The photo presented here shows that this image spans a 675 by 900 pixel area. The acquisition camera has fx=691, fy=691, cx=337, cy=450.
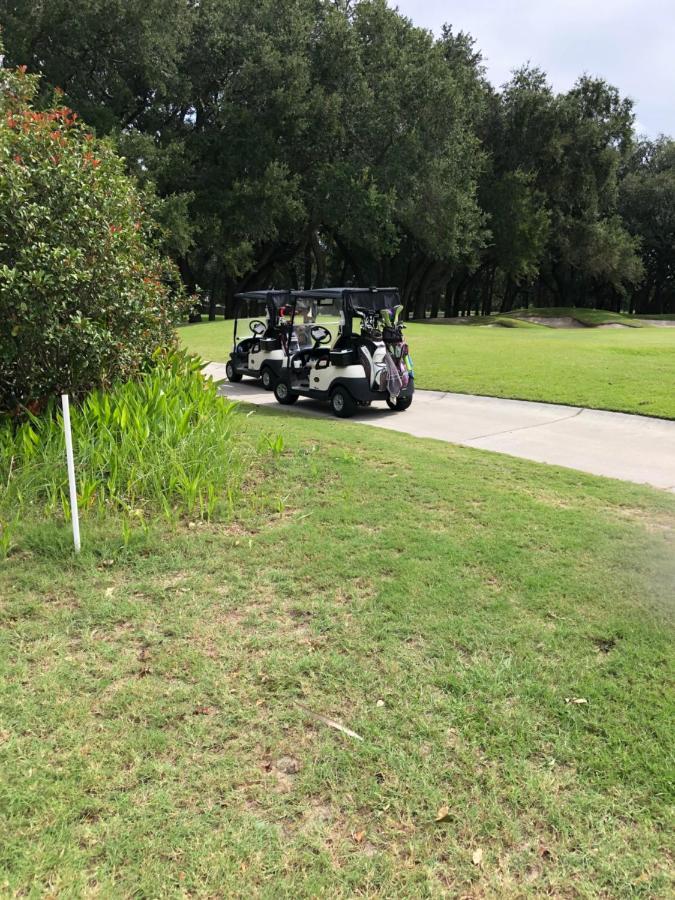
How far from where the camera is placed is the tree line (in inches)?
1045

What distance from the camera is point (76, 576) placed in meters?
3.96

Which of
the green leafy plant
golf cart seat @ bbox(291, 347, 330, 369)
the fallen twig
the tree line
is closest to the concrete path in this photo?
golf cart seat @ bbox(291, 347, 330, 369)

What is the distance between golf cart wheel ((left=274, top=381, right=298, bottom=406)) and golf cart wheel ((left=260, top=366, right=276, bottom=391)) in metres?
0.67

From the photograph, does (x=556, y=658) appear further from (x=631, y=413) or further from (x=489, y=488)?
(x=631, y=413)

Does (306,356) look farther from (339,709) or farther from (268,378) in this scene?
(339,709)

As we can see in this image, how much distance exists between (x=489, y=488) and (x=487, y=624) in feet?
7.79

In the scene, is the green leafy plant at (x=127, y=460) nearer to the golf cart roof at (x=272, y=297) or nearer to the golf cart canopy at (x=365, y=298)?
the golf cart canopy at (x=365, y=298)

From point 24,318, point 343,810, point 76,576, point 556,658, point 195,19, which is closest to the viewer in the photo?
point 343,810

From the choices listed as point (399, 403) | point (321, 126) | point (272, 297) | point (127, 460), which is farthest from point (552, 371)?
point (321, 126)

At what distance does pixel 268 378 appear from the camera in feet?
40.5

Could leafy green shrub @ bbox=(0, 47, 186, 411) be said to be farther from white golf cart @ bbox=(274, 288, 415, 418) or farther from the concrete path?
the concrete path

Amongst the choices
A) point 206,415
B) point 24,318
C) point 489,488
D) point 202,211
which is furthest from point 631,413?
point 202,211

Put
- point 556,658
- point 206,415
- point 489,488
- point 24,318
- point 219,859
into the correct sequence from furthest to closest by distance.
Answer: point 206,415
point 489,488
point 24,318
point 556,658
point 219,859

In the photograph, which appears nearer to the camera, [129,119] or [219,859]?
[219,859]
